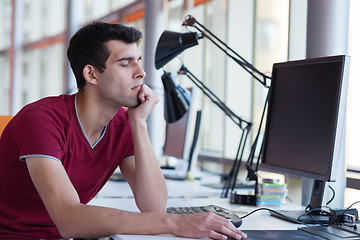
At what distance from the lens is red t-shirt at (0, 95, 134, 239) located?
1.47 meters

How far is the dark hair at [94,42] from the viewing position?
1676mm

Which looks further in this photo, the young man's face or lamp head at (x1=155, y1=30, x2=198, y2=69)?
lamp head at (x1=155, y1=30, x2=198, y2=69)

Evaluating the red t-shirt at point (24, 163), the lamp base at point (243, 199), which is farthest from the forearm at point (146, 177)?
the lamp base at point (243, 199)

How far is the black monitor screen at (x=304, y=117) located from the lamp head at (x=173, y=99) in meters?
0.64

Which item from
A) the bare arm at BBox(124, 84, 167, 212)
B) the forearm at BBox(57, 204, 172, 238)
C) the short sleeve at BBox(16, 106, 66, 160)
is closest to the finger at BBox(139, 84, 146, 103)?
the bare arm at BBox(124, 84, 167, 212)

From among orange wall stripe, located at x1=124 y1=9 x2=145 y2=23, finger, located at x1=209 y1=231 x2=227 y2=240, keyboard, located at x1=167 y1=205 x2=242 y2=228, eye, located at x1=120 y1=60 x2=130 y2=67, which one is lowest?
keyboard, located at x1=167 y1=205 x2=242 y2=228

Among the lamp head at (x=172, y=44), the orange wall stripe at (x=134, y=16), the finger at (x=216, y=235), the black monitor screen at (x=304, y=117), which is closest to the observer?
the finger at (x=216, y=235)

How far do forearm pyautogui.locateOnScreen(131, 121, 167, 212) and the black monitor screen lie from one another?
0.42 metres

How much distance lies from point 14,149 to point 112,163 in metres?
0.38

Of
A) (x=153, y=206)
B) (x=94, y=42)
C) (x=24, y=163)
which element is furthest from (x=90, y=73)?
(x=153, y=206)

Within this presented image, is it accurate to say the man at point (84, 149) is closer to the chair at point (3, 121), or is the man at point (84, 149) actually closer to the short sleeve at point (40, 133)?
the short sleeve at point (40, 133)

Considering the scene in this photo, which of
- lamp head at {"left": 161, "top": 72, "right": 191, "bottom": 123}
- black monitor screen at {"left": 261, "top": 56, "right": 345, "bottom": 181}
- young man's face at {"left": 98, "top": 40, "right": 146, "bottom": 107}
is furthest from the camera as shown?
lamp head at {"left": 161, "top": 72, "right": 191, "bottom": 123}

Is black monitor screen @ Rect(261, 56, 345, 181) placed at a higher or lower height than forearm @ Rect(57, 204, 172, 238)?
higher

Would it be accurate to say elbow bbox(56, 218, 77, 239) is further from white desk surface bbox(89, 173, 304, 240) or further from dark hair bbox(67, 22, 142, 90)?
dark hair bbox(67, 22, 142, 90)
